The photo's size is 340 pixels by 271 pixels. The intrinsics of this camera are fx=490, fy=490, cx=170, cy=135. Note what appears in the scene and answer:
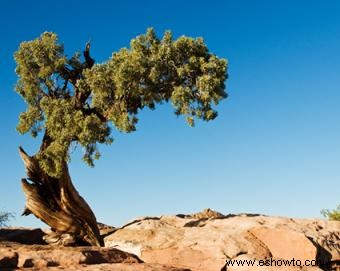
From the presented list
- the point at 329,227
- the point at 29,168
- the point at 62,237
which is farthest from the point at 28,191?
the point at 329,227

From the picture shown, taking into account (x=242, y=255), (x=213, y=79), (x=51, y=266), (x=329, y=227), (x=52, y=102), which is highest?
(x=213, y=79)

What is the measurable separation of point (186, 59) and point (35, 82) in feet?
33.1

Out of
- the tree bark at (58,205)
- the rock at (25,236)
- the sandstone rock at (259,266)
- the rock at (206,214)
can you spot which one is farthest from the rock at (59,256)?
Result: the rock at (206,214)

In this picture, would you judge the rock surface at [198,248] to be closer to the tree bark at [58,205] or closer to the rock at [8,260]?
the rock at [8,260]

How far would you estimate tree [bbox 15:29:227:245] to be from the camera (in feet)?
98.4

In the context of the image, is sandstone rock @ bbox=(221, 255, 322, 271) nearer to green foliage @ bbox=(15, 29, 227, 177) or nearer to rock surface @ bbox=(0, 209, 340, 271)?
rock surface @ bbox=(0, 209, 340, 271)

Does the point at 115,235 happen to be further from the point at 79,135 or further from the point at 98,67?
the point at 98,67

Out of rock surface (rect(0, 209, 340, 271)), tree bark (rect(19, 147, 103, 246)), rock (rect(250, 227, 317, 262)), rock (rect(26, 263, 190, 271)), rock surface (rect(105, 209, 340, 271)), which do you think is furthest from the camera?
tree bark (rect(19, 147, 103, 246))

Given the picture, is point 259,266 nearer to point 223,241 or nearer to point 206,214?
point 223,241

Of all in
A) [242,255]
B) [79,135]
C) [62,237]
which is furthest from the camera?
[62,237]

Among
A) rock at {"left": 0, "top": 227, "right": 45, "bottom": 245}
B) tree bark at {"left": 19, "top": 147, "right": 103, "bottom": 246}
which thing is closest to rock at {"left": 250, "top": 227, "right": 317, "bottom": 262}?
tree bark at {"left": 19, "top": 147, "right": 103, "bottom": 246}

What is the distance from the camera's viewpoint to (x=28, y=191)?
32375mm

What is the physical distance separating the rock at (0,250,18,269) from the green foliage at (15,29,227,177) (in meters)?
10.7

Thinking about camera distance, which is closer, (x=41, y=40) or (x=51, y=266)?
(x=51, y=266)
